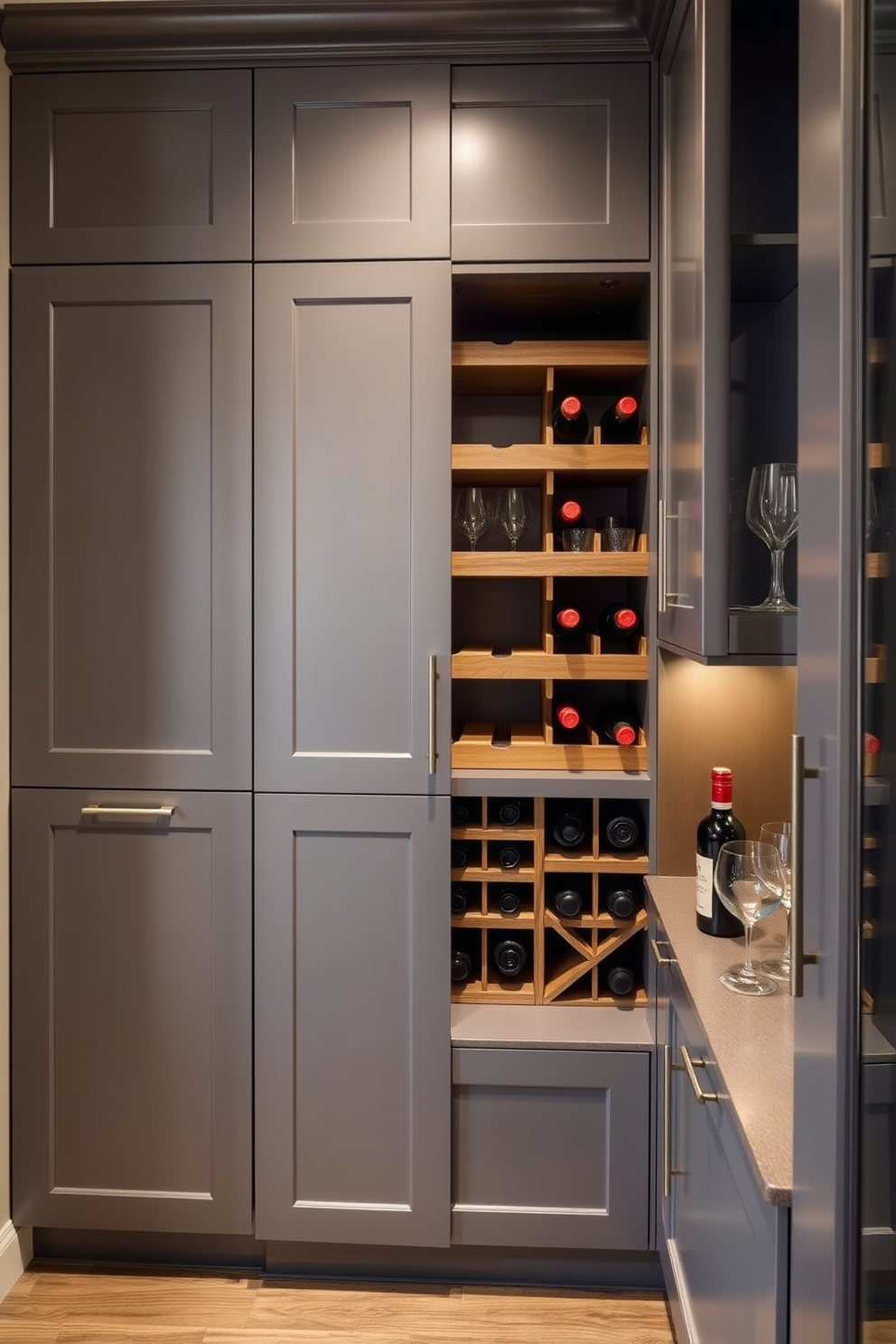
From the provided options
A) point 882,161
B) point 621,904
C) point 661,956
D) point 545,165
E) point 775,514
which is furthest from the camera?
point 621,904

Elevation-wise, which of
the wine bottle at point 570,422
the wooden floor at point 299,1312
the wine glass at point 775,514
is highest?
the wine bottle at point 570,422

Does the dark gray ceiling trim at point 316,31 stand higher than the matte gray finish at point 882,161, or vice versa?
the dark gray ceiling trim at point 316,31

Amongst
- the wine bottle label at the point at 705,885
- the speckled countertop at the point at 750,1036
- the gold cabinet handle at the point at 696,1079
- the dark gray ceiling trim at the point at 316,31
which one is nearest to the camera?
the speckled countertop at the point at 750,1036

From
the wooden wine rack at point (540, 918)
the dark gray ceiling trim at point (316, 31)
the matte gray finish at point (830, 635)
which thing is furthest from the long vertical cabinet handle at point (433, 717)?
the dark gray ceiling trim at point (316, 31)

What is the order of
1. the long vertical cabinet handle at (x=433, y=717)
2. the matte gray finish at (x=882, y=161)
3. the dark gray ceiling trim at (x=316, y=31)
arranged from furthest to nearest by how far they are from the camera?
the long vertical cabinet handle at (x=433, y=717) → the dark gray ceiling trim at (x=316, y=31) → the matte gray finish at (x=882, y=161)

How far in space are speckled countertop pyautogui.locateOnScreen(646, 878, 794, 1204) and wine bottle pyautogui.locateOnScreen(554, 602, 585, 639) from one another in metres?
0.57

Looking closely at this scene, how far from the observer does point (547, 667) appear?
6.67 feet

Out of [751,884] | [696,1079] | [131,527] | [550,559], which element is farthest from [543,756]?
[131,527]

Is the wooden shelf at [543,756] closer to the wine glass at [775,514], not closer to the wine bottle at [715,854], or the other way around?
the wine bottle at [715,854]

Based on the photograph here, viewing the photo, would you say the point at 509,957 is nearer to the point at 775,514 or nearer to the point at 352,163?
the point at 775,514

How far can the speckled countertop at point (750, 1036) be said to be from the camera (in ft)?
3.51

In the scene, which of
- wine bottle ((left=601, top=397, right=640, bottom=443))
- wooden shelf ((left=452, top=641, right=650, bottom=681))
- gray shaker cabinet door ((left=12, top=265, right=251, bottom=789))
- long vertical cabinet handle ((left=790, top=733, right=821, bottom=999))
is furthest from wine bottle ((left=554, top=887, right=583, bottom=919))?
long vertical cabinet handle ((left=790, top=733, right=821, bottom=999))

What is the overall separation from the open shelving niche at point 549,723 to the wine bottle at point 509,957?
0.03 m

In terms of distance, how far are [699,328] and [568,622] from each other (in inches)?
26.1
